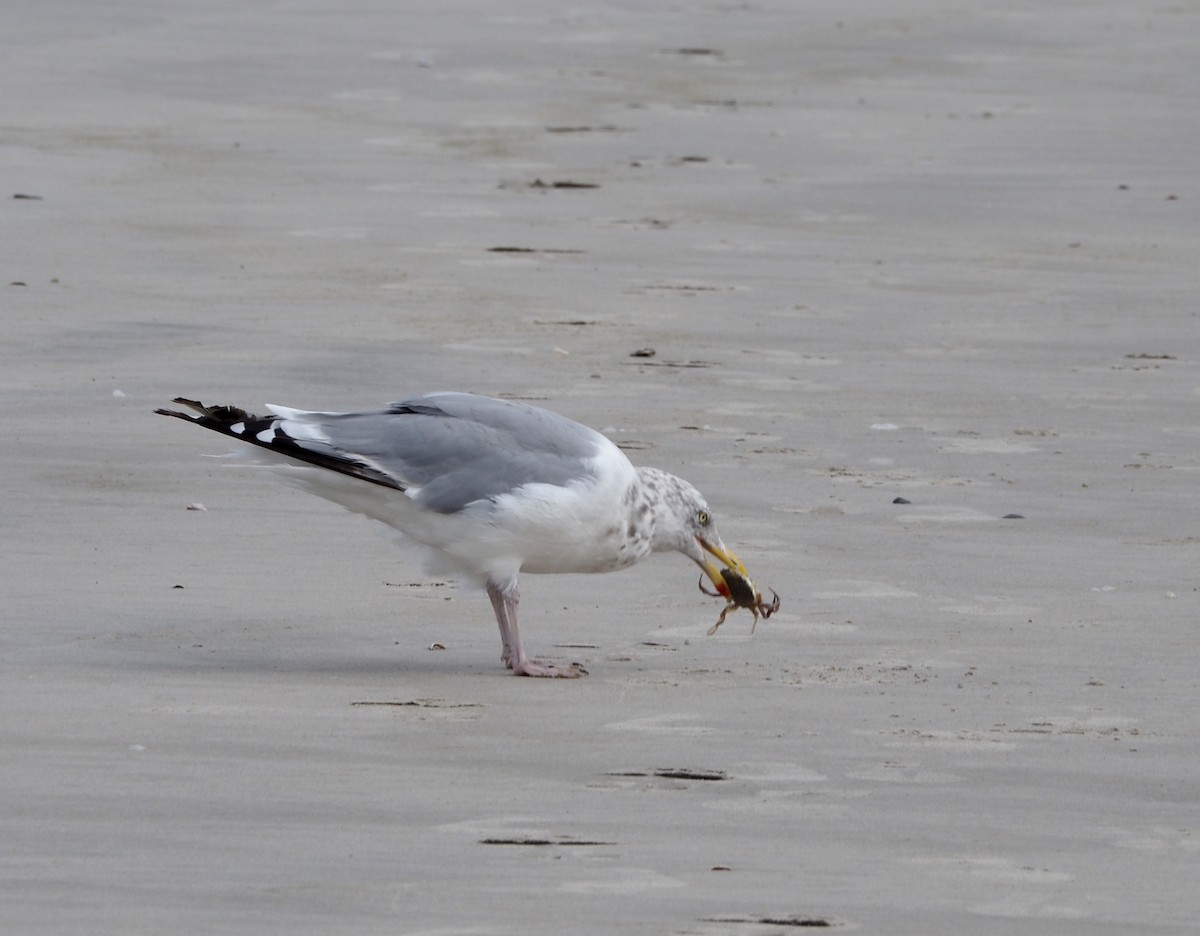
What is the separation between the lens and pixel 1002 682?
249 inches

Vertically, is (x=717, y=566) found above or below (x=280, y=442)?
below

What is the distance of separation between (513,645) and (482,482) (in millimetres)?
451

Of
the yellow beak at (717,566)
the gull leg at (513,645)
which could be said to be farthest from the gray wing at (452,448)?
the yellow beak at (717,566)

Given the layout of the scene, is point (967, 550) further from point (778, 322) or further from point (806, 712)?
point (778, 322)

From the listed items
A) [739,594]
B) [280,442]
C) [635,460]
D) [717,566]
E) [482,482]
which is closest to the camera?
[280,442]

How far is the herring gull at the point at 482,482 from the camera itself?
646 cm

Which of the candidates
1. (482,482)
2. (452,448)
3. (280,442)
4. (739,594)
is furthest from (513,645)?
(280,442)

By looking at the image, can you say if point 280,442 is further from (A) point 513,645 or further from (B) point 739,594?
(B) point 739,594

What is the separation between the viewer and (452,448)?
6539mm

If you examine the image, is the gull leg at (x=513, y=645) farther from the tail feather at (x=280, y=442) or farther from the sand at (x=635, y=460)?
the tail feather at (x=280, y=442)

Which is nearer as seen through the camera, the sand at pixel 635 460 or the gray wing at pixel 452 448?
the sand at pixel 635 460

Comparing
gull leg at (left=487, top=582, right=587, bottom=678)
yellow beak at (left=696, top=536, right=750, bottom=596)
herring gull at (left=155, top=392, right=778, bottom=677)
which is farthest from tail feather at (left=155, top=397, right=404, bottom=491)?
yellow beak at (left=696, top=536, right=750, bottom=596)

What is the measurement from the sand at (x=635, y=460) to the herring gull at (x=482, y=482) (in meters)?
0.30

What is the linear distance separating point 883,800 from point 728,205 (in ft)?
29.3
